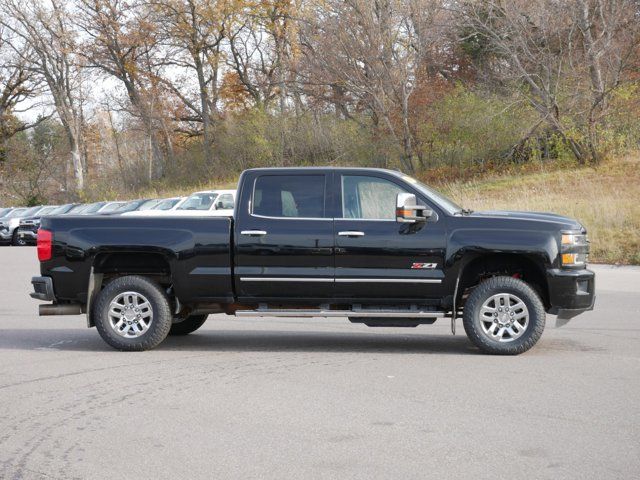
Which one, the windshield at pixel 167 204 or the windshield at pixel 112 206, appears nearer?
the windshield at pixel 167 204

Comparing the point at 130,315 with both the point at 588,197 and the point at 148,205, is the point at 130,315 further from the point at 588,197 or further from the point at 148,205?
the point at 148,205

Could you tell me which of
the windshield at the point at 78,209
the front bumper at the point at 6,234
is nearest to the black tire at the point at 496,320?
the front bumper at the point at 6,234

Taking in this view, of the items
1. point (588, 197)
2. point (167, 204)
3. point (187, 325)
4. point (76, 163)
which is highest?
point (76, 163)

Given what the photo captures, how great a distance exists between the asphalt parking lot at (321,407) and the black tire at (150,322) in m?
0.16

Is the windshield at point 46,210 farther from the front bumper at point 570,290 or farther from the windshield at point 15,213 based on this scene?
the front bumper at point 570,290

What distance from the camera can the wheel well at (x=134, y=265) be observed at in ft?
31.3

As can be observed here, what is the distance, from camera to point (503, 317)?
8781 millimetres

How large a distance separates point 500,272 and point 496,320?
0.67 m

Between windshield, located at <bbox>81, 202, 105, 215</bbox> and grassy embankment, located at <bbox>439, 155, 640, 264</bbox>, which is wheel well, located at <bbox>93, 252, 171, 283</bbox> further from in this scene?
windshield, located at <bbox>81, 202, 105, 215</bbox>

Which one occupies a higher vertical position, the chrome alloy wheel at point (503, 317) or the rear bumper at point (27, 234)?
the rear bumper at point (27, 234)

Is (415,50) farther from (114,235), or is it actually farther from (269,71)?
(114,235)

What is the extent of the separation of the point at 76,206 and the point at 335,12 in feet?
50.2

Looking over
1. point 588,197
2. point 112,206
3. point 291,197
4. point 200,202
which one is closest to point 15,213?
point 112,206

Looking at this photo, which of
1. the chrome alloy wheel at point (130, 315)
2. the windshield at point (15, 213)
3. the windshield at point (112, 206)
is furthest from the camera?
the windshield at point (15, 213)
